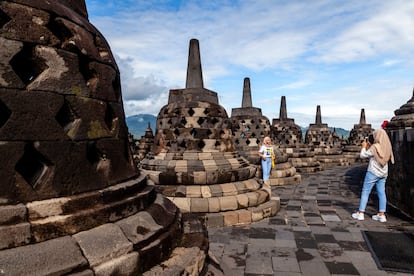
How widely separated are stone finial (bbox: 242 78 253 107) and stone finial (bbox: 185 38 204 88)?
5.61m

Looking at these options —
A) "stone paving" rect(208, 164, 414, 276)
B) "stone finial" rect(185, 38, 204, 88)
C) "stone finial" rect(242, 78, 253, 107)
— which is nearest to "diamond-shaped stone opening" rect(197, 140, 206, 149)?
"stone finial" rect(185, 38, 204, 88)

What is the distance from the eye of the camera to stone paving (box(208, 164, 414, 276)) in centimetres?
351

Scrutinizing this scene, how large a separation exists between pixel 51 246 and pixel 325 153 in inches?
672

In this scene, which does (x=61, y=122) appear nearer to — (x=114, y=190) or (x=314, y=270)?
(x=114, y=190)

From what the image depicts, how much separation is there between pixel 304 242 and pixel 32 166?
12.8 feet

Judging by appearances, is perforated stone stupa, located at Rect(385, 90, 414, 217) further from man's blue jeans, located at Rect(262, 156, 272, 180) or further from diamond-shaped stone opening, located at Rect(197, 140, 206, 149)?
diamond-shaped stone opening, located at Rect(197, 140, 206, 149)

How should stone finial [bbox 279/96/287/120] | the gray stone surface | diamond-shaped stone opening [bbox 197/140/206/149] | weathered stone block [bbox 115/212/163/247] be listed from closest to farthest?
the gray stone surface < weathered stone block [bbox 115/212/163/247] < diamond-shaped stone opening [bbox 197/140/206/149] < stone finial [bbox 279/96/287/120]

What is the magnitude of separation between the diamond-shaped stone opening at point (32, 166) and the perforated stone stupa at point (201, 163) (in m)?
3.66

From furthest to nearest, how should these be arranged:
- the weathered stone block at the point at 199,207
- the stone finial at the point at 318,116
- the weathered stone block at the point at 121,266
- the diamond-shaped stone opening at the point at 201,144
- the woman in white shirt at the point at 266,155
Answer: the stone finial at the point at 318,116 < the woman in white shirt at the point at 266,155 < the diamond-shaped stone opening at the point at 201,144 < the weathered stone block at the point at 199,207 < the weathered stone block at the point at 121,266

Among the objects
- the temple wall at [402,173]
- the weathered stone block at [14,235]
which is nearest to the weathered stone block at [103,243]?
the weathered stone block at [14,235]

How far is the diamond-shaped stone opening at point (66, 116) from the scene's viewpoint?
2047 mm

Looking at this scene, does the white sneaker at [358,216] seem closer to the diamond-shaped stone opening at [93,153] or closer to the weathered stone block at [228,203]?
the weathered stone block at [228,203]

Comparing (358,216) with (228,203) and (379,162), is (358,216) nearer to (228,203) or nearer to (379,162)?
(379,162)

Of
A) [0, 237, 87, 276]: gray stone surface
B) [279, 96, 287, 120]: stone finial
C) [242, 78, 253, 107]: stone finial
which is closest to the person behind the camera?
[0, 237, 87, 276]: gray stone surface
